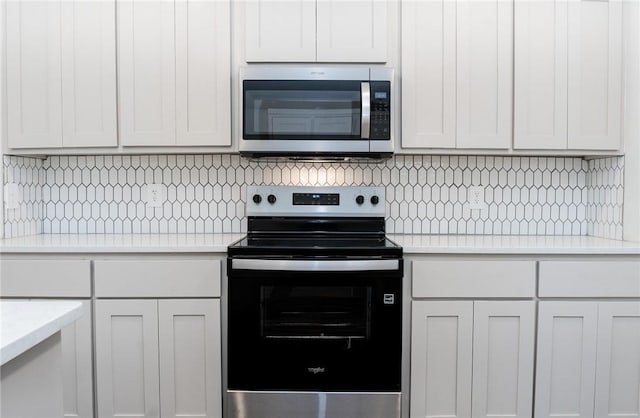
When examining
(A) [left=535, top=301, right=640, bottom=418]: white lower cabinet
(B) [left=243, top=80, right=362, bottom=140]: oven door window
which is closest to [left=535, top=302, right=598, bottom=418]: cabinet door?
(A) [left=535, top=301, right=640, bottom=418]: white lower cabinet

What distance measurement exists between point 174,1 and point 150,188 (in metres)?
1.00

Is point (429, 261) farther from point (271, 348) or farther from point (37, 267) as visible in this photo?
point (37, 267)

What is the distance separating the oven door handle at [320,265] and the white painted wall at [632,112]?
1281 millimetres

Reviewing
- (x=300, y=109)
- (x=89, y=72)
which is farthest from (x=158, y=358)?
(x=89, y=72)

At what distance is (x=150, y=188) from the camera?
8.41 ft

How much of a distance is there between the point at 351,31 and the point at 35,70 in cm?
158

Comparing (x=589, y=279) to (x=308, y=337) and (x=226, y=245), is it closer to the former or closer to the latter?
(x=308, y=337)

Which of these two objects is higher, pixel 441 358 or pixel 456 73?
pixel 456 73

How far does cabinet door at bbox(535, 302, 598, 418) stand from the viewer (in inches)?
78.0

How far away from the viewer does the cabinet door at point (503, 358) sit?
198 cm

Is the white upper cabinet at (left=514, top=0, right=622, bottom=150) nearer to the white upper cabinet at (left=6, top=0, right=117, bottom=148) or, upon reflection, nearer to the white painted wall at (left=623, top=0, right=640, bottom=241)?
the white painted wall at (left=623, top=0, right=640, bottom=241)

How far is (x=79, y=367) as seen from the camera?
2.00 meters

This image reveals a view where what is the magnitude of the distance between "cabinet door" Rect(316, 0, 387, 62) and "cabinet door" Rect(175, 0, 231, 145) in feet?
1.55

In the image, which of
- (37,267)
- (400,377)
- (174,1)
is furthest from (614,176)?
(37,267)
